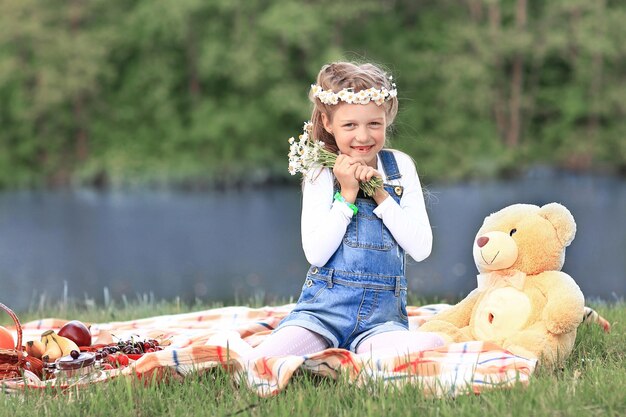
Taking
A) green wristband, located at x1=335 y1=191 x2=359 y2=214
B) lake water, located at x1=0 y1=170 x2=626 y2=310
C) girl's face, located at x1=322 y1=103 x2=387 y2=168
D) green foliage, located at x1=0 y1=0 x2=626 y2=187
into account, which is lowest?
lake water, located at x1=0 y1=170 x2=626 y2=310

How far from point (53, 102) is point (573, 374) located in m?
23.1

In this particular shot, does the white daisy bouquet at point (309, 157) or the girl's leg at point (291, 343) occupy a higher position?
the white daisy bouquet at point (309, 157)

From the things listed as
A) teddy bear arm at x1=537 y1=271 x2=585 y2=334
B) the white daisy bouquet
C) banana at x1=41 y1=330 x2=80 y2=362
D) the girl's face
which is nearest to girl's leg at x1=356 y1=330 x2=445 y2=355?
teddy bear arm at x1=537 y1=271 x2=585 y2=334

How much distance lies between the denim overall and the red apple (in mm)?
1016

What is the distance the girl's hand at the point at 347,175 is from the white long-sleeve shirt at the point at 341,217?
6cm

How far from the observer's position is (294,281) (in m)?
11.3

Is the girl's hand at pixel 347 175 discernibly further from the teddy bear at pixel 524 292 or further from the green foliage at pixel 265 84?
the green foliage at pixel 265 84

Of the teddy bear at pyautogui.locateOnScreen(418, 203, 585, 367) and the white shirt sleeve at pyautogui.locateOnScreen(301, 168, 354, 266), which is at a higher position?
the white shirt sleeve at pyautogui.locateOnScreen(301, 168, 354, 266)

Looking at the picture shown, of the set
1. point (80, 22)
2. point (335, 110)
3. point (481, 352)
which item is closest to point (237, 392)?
point (481, 352)

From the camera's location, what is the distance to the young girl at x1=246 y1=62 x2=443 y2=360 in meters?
3.41

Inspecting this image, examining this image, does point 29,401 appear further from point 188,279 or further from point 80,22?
point 80,22

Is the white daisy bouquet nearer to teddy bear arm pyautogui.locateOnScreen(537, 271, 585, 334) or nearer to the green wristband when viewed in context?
the green wristband

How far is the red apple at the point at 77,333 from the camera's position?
3.86m

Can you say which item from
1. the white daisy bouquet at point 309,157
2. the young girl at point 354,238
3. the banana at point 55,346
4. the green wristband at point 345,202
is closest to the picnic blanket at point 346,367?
the young girl at point 354,238
